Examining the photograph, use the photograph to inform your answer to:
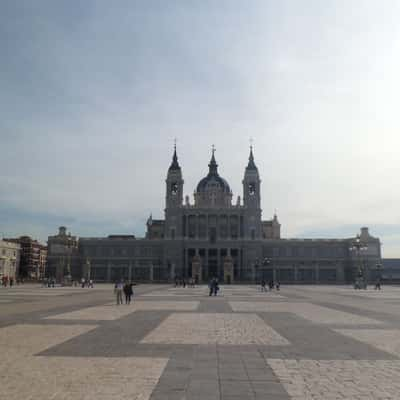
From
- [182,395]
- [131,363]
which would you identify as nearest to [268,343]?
[131,363]

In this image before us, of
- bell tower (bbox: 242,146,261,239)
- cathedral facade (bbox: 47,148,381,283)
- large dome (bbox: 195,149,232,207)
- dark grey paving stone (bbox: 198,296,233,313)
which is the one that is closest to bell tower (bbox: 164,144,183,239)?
cathedral facade (bbox: 47,148,381,283)

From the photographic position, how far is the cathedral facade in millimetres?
110625

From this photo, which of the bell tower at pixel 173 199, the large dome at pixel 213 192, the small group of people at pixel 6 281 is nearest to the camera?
the small group of people at pixel 6 281

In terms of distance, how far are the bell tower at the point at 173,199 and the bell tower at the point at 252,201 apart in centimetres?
1706

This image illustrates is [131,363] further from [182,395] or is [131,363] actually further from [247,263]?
[247,263]

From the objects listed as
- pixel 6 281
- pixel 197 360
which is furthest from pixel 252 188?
pixel 197 360

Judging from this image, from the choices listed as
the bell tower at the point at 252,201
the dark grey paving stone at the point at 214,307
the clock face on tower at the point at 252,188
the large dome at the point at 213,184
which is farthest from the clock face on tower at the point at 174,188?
the dark grey paving stone at the point at 214,307

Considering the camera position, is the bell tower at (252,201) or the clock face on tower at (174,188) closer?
the bell tower at (252,201)

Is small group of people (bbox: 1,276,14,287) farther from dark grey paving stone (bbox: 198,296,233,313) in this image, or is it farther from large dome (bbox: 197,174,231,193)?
large dome (bbox: 197,174,231,193)

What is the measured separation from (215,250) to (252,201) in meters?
16.0

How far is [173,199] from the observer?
380 feet

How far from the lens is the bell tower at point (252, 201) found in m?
112

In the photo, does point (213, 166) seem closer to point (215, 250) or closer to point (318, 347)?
point (215, 250)

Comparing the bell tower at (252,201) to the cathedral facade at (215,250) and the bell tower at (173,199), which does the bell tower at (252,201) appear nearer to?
the cathedral facade at (215,250)
